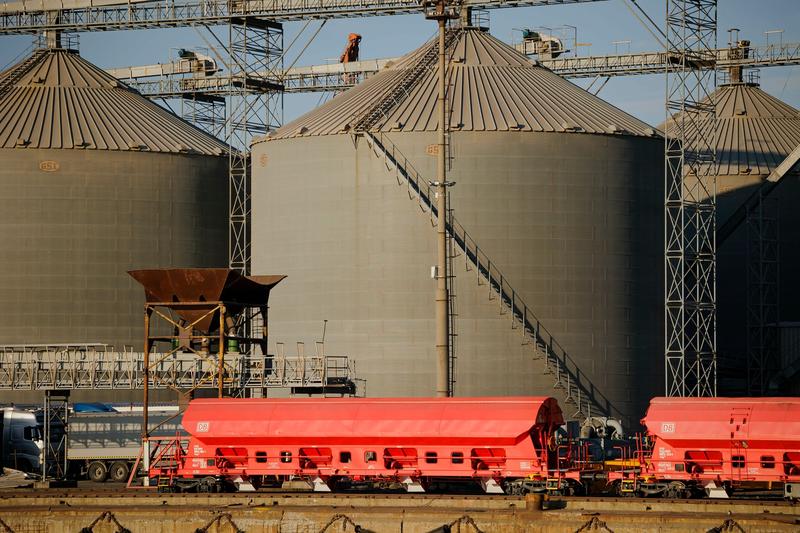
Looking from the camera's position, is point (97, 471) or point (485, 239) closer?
point (97, 471)

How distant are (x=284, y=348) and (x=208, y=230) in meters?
19.0

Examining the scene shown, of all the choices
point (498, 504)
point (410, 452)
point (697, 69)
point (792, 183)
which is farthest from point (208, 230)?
point (498, 504)

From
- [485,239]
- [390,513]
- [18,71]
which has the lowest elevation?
[390,513]

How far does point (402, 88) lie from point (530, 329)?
17.3m

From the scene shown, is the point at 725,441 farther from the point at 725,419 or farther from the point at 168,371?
the point at 168,371

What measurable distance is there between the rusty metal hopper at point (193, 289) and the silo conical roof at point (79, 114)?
106 feet

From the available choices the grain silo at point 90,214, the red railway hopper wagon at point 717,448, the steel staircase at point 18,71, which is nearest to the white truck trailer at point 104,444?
the red railway hopper wagon at point 717,448

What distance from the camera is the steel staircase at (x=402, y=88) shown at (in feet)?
273

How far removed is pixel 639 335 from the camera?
82312 mm

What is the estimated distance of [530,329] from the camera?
7900cm

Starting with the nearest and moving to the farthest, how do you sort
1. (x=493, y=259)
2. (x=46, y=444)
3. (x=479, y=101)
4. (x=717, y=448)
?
1. (x=717, y=448)
2. (x=46, y=444)
3. (x=493, y=259)
4. (x=479, y=101)

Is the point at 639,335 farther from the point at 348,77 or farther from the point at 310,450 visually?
the point at 348,77

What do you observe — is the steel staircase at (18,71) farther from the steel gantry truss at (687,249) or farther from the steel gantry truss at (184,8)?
the steel gantry truss at (687,249)

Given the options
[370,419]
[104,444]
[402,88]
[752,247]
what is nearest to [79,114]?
[402,88]
